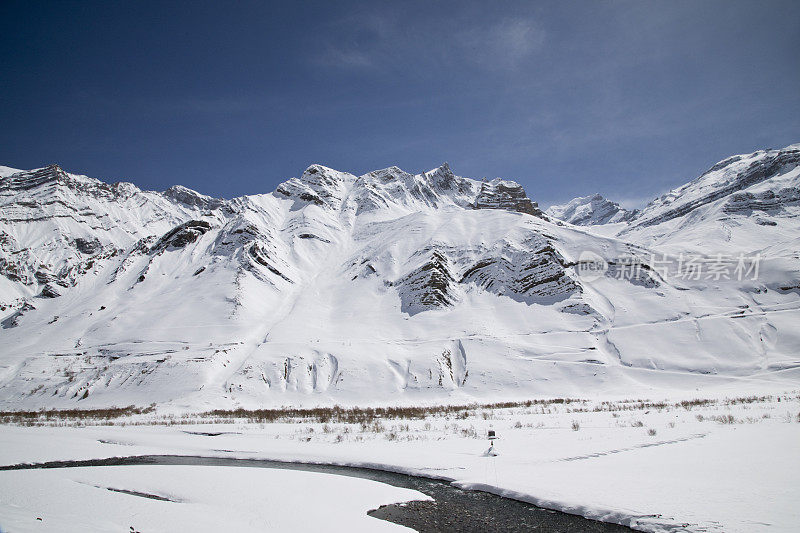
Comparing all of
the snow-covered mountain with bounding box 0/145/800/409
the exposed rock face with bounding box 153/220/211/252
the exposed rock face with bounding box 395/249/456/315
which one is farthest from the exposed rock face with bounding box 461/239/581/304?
the exposed rock face with bounding box 153/220/211/252

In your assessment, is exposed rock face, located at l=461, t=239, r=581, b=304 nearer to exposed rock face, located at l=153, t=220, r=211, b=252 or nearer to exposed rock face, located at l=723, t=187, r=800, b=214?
exposed rock face, located at l=153, t=220, r=211, b=252

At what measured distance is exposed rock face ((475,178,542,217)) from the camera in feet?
473

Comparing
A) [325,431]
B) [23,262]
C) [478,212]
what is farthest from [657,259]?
[23,262]

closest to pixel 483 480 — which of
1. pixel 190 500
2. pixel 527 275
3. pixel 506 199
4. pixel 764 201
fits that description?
pixel 190 500

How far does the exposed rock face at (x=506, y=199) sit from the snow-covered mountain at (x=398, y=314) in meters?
52.3

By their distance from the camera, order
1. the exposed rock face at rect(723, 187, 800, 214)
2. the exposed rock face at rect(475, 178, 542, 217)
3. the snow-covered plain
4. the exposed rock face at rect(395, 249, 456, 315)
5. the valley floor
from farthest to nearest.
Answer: the exposed rock face at rect(475, 178, 542, 217), the exposed rock face at rect(723, 187, 800, 214), the exposed rock face at rect(395, 249, 456, 315), the valley floor, the snow-covered plain

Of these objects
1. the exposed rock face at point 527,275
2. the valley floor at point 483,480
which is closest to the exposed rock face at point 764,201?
the exposed rock face at point 527,275

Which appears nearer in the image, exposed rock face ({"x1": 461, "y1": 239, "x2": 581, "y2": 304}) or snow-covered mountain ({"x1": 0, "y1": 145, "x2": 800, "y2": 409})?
snow-covered mountain ({"x1": 0, "y1": 145, "x2": 800, "y2": 409})

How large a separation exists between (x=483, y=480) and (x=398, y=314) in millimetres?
54893

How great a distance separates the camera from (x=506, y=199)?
146 metres

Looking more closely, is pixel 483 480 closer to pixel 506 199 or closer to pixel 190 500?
pixel 190 500

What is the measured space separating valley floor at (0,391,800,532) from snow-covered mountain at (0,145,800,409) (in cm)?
3043

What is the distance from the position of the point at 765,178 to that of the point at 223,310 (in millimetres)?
173236

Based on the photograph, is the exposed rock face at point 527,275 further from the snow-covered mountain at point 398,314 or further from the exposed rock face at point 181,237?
the exposed rock face at point 181,237
